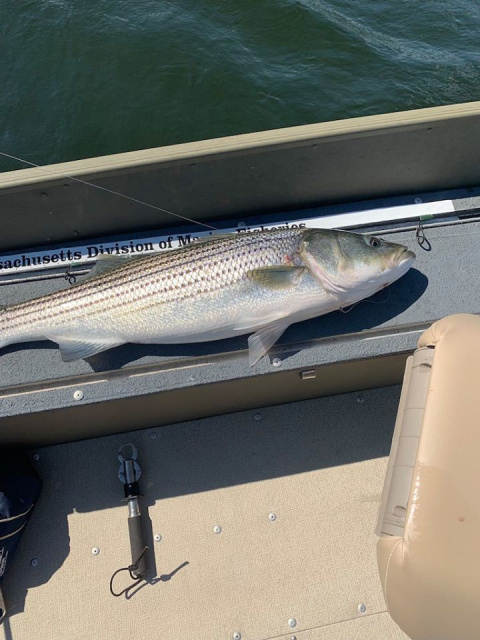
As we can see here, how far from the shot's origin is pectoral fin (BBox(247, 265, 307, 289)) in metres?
2.81

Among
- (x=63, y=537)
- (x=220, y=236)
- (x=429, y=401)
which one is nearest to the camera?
(x=429, y=401)

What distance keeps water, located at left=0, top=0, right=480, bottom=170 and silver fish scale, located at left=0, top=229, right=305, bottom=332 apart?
3684mm

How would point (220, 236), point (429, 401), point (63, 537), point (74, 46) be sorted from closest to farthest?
point (429, 401) → point (220, 236) → point (63, 537) → point (74, 46)

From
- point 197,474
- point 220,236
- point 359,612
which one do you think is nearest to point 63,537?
point 197,474

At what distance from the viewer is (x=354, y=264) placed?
9.29 feet

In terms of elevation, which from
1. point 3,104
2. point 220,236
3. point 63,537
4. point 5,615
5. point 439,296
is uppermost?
point 3,104

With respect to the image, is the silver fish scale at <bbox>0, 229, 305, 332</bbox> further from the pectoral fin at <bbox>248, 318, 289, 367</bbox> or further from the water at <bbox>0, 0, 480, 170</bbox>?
the water at <bbox>0, 0, 480, 170</bbox>

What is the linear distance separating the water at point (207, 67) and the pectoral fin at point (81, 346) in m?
3.85

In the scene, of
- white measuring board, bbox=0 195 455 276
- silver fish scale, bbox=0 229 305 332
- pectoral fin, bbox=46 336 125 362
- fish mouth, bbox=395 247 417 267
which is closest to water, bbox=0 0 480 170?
white measuring board, bbox=0 195 455 276

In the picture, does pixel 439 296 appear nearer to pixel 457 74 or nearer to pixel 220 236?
pixel 220 236

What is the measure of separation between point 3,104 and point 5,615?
601cm

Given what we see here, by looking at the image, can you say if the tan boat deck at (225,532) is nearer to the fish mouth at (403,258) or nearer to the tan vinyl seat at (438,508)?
the fish mouth at (403,258)

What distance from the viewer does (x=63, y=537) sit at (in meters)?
3.27

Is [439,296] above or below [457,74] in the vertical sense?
below
